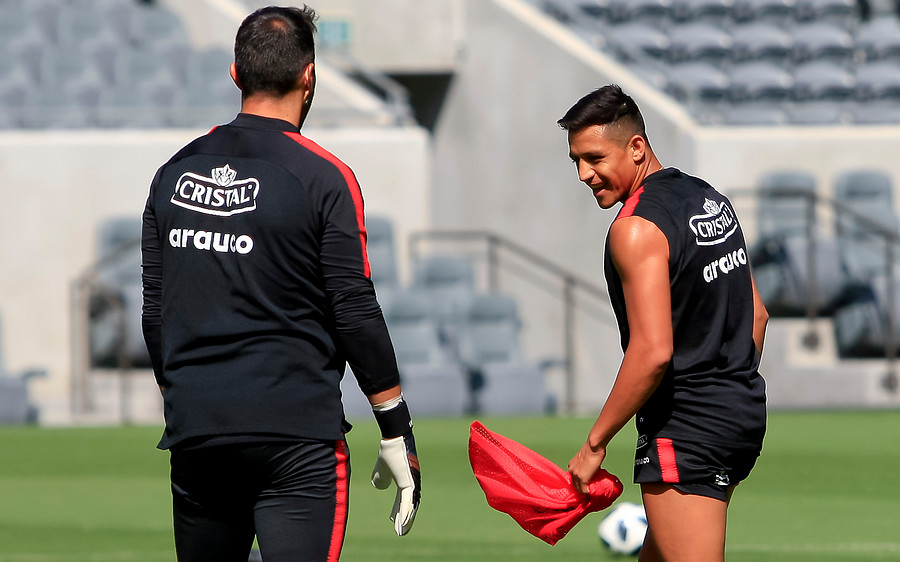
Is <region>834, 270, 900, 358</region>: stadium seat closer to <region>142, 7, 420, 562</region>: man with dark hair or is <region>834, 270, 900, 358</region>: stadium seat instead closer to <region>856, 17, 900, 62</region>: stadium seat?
<region>856, 17, 900, 62</region>: stadium seat

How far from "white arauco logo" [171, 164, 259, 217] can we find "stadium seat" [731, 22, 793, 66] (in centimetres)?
1715

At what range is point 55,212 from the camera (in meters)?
15.5

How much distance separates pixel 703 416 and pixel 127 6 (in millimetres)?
15066

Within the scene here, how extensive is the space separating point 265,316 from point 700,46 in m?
17.1

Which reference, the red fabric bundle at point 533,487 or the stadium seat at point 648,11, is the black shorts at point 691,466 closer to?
the red fabric bundle at point 533,487

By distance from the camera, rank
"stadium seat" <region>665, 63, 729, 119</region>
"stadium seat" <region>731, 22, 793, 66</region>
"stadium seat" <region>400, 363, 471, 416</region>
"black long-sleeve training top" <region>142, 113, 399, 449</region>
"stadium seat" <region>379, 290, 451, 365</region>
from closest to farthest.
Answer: "black long-sleeve training top" <region>142, 113, 399, 449</region> < "stadium seat" <region>400, 363, 471, 416</region> < "stadium seat" <region>379, 290, 451, 365</region> < "stadium seat" <region>665, 63, 729, 119</region> < "stadium seat" <region>731, 22, 793, 66</region>

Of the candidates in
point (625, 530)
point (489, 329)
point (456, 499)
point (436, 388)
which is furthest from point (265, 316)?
point (489, 329)

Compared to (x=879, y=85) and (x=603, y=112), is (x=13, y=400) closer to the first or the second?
(x=603, y=112)

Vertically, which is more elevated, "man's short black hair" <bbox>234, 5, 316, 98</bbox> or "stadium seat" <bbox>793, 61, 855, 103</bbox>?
"stadium seat" <bbox>793, 61, 855, 103</bbox>

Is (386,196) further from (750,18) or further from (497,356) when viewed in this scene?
(750,18)

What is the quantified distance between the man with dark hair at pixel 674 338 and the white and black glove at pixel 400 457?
49 centimetres

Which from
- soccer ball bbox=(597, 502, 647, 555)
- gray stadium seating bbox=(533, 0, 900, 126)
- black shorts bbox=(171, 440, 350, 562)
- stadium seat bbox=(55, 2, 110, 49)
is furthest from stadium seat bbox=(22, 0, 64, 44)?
black shorts bbox=(171, 440, 350, 562)

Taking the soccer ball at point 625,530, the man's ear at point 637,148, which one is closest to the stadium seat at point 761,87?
the soccer ball at point 625,530

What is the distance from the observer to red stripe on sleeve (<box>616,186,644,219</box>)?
11.3 ft
